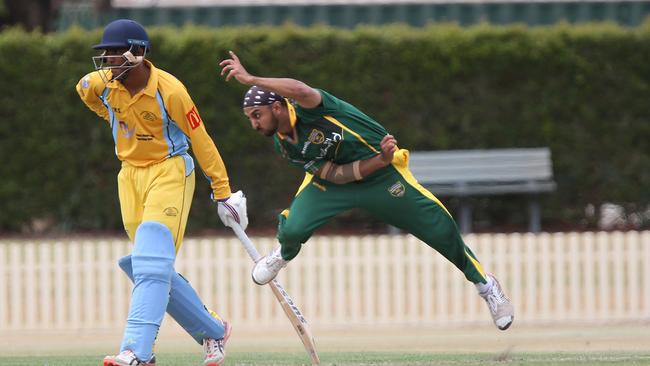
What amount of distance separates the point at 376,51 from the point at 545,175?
2.50 metres

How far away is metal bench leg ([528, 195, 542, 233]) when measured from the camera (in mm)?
17109

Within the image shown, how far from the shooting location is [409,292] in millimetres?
12867

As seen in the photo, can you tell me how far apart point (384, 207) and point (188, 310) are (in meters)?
A: 1.23

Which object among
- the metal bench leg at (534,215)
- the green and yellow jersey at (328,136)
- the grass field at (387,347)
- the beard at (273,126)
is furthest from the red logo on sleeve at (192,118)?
the metal bench leg at (534,215)

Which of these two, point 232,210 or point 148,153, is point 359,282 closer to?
point 232,210

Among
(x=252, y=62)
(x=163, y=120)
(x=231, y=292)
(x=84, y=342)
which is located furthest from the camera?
(x=252, y=62)

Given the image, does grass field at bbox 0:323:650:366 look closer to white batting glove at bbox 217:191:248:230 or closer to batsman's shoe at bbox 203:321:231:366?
batsman's shoe at bbox 203:321:231:366

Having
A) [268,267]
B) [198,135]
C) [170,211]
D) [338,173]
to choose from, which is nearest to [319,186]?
[338,173]

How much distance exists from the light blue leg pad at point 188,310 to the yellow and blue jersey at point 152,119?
0.64 m

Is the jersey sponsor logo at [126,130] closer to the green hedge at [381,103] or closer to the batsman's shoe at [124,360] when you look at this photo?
the batsman's shoe at [124,360]

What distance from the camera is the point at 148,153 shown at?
7.43m

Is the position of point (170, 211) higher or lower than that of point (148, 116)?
lower

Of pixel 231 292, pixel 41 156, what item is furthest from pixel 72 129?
pixel 231 292

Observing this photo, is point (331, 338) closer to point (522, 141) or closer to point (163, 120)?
point (163, 120)
